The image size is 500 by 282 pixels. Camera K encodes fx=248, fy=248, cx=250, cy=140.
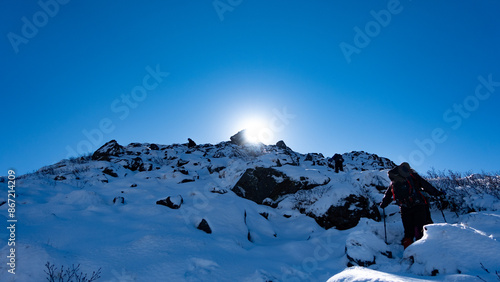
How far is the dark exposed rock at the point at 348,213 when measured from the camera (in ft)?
26.2

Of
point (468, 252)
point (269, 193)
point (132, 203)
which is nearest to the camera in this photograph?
point (468, 252)

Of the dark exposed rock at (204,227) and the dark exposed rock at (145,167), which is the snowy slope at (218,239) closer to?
the dark exposed rock at (204,227)

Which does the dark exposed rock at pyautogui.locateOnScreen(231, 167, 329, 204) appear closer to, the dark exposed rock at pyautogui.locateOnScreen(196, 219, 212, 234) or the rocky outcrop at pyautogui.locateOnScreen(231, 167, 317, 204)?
the rocky outcrop at pyautogui.locateOnScreen(231, 167, 317, 204)

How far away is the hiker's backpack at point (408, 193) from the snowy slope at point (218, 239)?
3.30 ft

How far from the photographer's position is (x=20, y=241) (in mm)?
4043

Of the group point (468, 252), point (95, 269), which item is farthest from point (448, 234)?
point (95, 269)

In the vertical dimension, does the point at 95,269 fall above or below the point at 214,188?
below

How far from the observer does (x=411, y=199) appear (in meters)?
5.55

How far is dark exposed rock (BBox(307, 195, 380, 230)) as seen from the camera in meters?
7.99

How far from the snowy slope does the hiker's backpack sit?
101 centimetres

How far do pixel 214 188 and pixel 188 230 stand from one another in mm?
3180

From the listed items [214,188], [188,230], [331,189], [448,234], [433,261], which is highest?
[214,188]

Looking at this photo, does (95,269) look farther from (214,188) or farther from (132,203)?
(214,188)

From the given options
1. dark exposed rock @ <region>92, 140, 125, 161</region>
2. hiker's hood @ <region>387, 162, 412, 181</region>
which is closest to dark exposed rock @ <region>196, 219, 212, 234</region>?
hiker's hood @ <region>387, 162, 412, 181</region>
